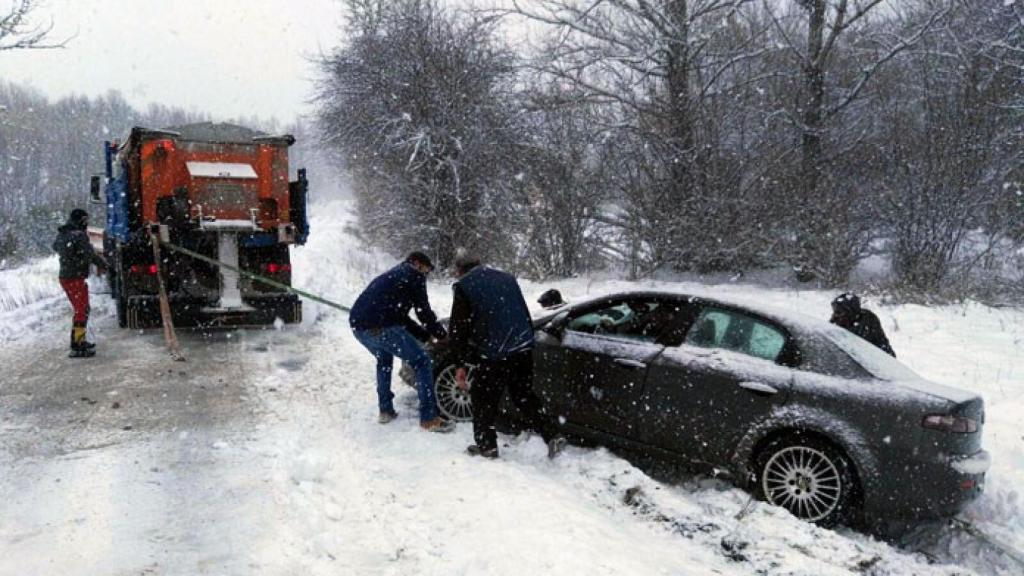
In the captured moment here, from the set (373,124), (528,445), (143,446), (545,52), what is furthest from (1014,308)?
(373,124)

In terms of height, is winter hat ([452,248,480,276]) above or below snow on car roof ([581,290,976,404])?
above

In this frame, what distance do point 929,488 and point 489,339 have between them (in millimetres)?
3003

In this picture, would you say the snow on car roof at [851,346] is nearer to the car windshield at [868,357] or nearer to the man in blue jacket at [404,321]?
the car windshield at [868,357]

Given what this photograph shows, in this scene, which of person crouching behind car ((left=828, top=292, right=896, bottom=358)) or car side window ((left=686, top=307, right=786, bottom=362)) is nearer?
car side window ((left=686, top=307, right=786, bottom=362))

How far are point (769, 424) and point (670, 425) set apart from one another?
2.38 feet

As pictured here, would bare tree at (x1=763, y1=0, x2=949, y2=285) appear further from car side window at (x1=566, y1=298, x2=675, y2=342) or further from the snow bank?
the snow bank

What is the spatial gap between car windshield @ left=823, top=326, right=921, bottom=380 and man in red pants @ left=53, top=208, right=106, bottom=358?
838cm

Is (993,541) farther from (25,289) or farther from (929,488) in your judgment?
(25,289)

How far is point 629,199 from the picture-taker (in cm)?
1566

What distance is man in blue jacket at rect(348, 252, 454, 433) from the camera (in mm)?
5785

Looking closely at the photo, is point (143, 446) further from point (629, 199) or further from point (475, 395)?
point (629, 199)

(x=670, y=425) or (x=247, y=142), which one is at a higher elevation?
(x=247, y=142)

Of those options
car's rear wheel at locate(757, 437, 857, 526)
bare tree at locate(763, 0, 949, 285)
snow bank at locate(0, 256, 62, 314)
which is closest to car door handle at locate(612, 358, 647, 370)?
car's rear wheel at locate(757, 437, 857, 526)

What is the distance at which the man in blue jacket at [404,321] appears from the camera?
5.79 metres
